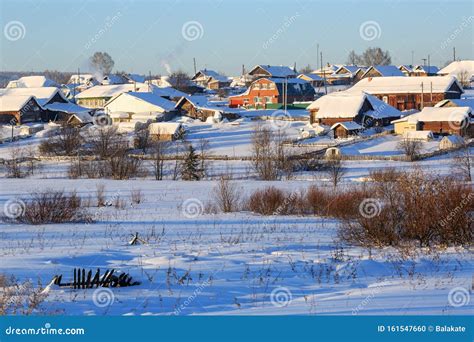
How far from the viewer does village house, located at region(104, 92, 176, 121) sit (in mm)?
59625

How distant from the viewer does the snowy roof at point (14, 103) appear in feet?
194

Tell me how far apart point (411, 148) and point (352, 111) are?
13773 millimetres

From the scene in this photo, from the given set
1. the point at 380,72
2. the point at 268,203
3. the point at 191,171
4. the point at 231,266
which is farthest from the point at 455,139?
the point at 380,72

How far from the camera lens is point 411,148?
123 ft

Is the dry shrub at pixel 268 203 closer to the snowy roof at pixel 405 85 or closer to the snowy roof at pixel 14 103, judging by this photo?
the snowy roof at pixel 14 103

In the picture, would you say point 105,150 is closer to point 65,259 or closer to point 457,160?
point 457,160

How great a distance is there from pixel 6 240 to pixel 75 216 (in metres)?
2.99

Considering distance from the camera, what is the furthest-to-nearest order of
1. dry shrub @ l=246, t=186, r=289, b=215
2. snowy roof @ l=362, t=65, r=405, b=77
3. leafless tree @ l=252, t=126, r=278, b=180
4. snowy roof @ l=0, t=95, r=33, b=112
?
snowy roof @ l=362, t=65, r=405, b=77 < snowy roof @ l=0, t=95, r=33, b=112 < leafless tree @ l=252, t=126, r=278, b=180 < dry shrub @ l=246, t=186, r=289, b=215

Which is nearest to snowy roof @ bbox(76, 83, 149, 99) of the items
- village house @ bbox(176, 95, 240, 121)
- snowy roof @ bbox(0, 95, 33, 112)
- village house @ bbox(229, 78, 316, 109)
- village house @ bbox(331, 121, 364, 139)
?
village house @ bbox(229, 78, 316, 109)

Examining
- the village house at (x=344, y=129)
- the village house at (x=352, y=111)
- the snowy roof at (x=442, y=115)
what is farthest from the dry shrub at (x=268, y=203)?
the village house at (x=352, y=111)

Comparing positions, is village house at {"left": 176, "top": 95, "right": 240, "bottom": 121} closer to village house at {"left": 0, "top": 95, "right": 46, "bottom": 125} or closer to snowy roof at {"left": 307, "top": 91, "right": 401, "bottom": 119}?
snowy roof at {"left": 307, "top": 91, "right": 401, "bottom": 119}

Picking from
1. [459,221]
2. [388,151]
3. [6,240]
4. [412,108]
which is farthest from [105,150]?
[412,108]

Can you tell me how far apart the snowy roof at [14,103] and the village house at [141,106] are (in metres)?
7.02

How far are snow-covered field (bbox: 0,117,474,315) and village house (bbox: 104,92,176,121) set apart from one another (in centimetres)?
4391
